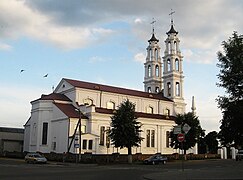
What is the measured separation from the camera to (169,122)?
76438 millimetres

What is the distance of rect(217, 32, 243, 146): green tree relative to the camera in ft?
63.0

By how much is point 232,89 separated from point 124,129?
3670cm

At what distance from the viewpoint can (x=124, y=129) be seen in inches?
2188

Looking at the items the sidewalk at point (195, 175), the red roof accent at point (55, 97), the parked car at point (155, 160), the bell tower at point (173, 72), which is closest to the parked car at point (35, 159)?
the parked car at point (155, 160)

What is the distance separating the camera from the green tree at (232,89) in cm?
1919

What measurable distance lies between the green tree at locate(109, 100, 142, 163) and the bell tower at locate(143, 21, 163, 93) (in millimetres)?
34154

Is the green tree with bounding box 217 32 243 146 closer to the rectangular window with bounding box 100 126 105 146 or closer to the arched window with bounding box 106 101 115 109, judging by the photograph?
the rectangular window with bounding box 100 126 105 146

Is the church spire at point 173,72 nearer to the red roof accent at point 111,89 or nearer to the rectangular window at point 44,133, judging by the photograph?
the red roof accent at point 111,89

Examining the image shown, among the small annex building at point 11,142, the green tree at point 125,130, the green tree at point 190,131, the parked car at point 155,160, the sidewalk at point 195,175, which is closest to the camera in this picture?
the sidewalk at point 195,175

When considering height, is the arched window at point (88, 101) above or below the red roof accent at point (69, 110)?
above

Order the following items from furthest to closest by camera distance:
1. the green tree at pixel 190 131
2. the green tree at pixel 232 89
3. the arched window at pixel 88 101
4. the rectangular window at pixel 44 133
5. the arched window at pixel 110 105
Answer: the arched window at pixel 110 105
the arched window at pixel 88 101
the green tree at pixel 190 131
the rectangular window at pixel 44 133
the green tree at pixel 232 89

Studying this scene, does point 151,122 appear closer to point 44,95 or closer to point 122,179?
point 44,95

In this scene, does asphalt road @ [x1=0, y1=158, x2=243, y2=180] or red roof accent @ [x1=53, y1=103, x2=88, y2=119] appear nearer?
asphalt road @ [x1=0, y1=158, x2=243, y2=180]

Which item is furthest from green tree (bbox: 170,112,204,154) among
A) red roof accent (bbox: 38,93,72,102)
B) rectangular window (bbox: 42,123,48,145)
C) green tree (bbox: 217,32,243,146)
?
green tree (bbox: 217,32,243,146)
